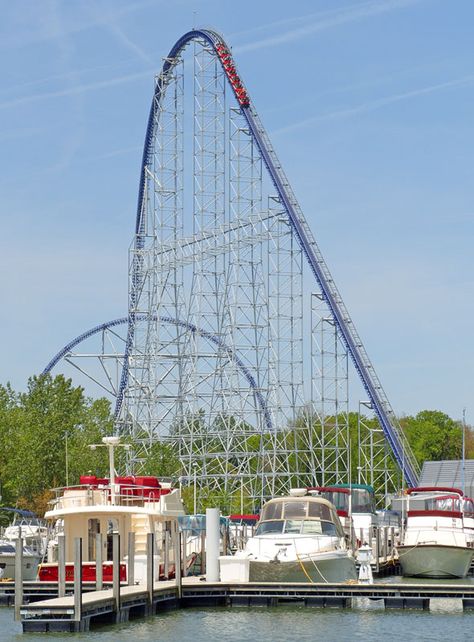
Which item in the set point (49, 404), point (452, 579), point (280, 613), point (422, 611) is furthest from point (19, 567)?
point (49, 404)

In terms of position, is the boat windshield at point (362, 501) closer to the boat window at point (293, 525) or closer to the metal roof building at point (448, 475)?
Result: the boat window at point (293, 525)

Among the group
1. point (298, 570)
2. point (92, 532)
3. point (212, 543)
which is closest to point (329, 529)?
point (298, 570)

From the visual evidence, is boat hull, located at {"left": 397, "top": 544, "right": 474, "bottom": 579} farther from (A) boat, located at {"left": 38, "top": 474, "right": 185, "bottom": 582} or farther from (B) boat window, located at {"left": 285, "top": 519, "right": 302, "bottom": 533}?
(A) boat, located at {"left": 38, "top": 474, "right": 185, "bottom": 582}

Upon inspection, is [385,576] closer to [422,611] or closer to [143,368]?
[422,611]

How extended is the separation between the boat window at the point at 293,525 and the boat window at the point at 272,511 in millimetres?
428

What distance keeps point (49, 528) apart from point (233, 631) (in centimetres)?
735

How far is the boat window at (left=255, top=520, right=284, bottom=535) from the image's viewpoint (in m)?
28.3

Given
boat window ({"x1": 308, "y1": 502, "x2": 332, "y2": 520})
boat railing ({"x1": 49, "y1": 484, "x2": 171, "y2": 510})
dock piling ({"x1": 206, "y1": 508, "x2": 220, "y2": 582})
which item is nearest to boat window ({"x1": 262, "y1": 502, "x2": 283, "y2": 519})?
boat window ({"x1": 308, "y1": 502, "x2": 332, "y2": 520})

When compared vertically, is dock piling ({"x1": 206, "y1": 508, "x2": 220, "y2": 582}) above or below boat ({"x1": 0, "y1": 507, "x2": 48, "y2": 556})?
below

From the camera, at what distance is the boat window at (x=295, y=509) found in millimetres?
28594

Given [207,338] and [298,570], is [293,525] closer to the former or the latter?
[298,570]

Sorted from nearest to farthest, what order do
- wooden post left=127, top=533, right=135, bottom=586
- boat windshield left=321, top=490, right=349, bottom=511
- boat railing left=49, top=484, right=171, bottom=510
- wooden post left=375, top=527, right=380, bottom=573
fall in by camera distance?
wooden post left=127, top=533, right=135, bottom=586 < boat railing left=49, top=484, right=171, bottom=510 < wooden post left=375, top=527, right=380, bottom=573 < boat windshield left=321, top=490, right=349, bottom=511

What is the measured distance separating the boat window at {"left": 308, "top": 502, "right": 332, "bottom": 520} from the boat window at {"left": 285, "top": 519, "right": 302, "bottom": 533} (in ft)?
1.27

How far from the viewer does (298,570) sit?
27219 mm
